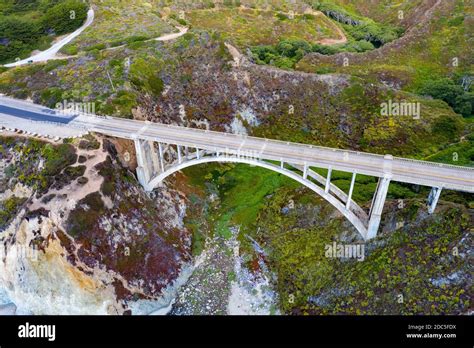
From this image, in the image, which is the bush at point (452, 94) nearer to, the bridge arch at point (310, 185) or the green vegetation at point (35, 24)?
the bridge arch at point (310, 185)

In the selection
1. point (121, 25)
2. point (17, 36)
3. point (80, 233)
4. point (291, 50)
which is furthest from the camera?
point (291, 50)

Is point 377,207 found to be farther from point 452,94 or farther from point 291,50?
point 291,50

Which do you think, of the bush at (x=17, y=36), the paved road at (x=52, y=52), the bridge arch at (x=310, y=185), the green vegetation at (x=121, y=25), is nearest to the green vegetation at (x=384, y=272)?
the bridge arch at (x=310, y=185)

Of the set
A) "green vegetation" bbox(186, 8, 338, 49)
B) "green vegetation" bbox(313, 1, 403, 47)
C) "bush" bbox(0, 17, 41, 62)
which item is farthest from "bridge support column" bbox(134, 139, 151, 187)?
"green vegetation" bbox(313, 1, 403, 47)

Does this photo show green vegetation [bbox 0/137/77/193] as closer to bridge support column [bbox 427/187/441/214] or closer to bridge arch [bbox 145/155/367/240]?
bridge arch [bbox 145/155/367/240]

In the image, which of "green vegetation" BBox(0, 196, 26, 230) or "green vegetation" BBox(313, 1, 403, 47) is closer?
"green vegetation" BBox(0, 196, 26, 230)

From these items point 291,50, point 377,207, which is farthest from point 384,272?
point 291,50

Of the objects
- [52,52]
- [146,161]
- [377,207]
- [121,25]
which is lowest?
[146,161]
